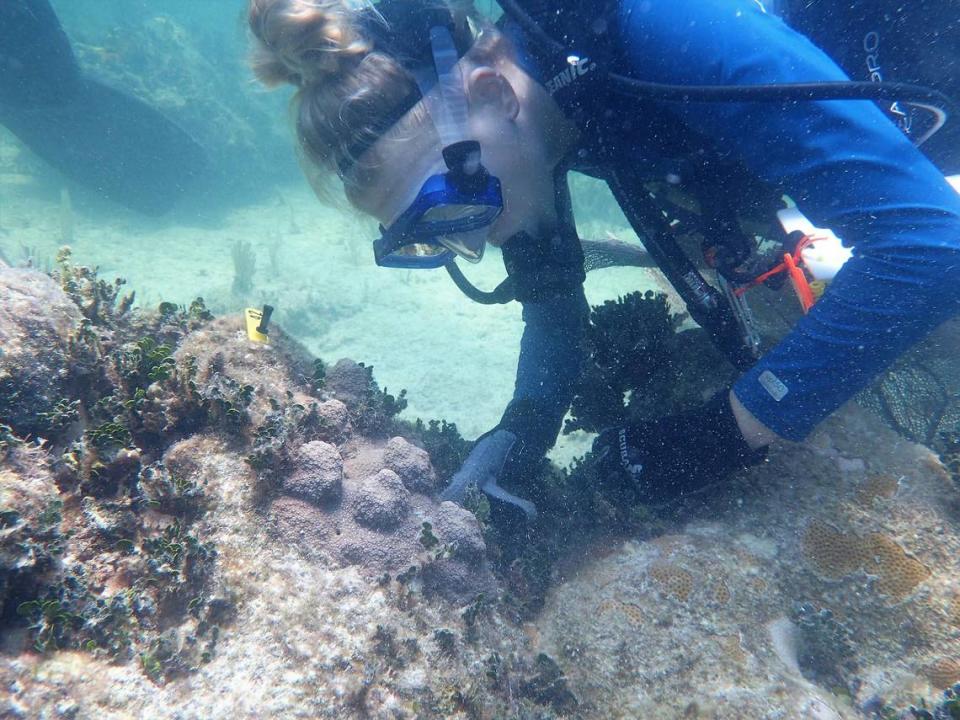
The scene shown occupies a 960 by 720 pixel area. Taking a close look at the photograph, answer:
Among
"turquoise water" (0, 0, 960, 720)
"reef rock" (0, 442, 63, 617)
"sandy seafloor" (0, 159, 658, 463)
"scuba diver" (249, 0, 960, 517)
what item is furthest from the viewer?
"sandy seafloor" (0, 159, 658, 463)

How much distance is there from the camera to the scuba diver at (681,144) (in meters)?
1.79

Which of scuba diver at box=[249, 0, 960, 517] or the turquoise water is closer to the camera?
the turquoise water

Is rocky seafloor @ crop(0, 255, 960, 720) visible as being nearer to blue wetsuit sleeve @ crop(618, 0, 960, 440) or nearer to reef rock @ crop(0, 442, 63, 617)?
reef rock @ crop(0, 442, 63, 617)

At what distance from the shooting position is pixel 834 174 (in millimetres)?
1789

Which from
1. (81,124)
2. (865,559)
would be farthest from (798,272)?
(81,124)

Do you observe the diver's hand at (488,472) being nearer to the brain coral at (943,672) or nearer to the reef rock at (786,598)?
the reef rock at (786,598)

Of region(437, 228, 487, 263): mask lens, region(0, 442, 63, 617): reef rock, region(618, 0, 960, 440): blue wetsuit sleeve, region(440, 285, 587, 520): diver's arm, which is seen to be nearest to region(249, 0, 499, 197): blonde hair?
region(437, 228, 487, 263): mask lens

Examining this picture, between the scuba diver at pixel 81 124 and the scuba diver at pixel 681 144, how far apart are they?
47.7 feet

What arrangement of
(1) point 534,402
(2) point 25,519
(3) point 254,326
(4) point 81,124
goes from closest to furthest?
(2) point 25,519
(3) point 254,326
(1) point 534,402
(4) point 81,124

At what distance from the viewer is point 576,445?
6867 millimetres

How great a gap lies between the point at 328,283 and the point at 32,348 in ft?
35.4

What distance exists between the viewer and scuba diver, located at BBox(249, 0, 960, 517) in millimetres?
1792

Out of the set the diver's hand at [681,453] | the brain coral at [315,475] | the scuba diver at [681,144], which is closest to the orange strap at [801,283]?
the scuba diver at [681,144]

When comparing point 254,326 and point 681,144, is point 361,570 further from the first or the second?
point 681,144
